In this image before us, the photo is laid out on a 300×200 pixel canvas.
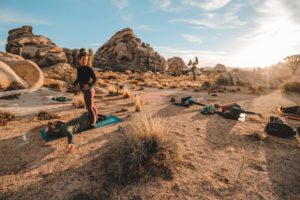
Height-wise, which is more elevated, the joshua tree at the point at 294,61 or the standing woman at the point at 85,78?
the joshua tree at the point at 294,61

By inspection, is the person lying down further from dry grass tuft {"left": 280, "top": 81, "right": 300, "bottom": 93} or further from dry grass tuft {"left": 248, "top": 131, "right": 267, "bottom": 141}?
dry grass tuft {"left": 280, "top": 81, "right": 300, "bottom": 93}

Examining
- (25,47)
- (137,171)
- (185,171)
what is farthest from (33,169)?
(25,47)

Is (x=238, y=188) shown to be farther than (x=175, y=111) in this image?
No

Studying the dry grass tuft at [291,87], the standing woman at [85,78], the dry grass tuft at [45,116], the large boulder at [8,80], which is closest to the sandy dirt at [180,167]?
the dry grass tuft at [45,116]

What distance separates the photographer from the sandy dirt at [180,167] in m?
2.66

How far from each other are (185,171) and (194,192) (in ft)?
1.78

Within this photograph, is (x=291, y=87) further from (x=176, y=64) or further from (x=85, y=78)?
(x=176, y=64)

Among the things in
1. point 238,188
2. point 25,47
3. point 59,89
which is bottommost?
point 238,188

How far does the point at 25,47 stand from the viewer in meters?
28.0

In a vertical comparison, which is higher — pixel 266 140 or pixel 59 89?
pixel 59 89

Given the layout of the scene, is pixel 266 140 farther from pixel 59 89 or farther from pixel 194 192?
pixel 59 89

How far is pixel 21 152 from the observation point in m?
3.93

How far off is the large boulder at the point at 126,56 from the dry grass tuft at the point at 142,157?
133 feet

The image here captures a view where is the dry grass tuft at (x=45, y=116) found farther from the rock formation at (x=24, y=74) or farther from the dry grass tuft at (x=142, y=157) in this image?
the rock formation at (x=24, y=74)
